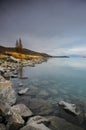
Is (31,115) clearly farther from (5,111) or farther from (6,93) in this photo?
(6,93)

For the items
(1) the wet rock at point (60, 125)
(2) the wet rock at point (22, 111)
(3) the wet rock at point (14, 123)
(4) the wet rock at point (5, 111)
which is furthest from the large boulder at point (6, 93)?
(1) the wet rock at point (60, 125)

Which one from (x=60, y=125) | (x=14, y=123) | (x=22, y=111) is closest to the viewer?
(x=14, y=123)

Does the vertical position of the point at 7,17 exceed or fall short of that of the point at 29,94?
it exceeds it

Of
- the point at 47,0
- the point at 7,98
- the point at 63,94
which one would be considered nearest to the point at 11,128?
the point at 7,98

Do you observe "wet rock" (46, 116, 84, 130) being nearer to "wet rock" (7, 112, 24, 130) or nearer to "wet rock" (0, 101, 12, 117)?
"wet rock" (7, 112, 24, 130)

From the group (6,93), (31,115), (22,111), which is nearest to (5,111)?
(22,111)

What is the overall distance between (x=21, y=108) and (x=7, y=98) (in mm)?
467

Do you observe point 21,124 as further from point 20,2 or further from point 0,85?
point 20,2

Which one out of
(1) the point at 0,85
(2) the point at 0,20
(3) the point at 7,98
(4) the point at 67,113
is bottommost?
(4) the point at 67,113

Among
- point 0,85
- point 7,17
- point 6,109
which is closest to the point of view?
point 6,109

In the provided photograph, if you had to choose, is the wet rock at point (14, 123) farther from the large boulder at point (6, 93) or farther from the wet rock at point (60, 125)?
the large boulder at point (6, 93)

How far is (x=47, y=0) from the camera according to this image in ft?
16.8

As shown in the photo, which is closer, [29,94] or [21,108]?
[21,108]

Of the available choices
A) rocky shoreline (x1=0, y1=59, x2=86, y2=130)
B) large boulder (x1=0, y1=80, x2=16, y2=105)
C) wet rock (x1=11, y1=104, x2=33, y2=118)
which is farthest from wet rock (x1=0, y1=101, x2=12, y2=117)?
large boulder (x1=0, y1=80, x2=16, y2=105)
